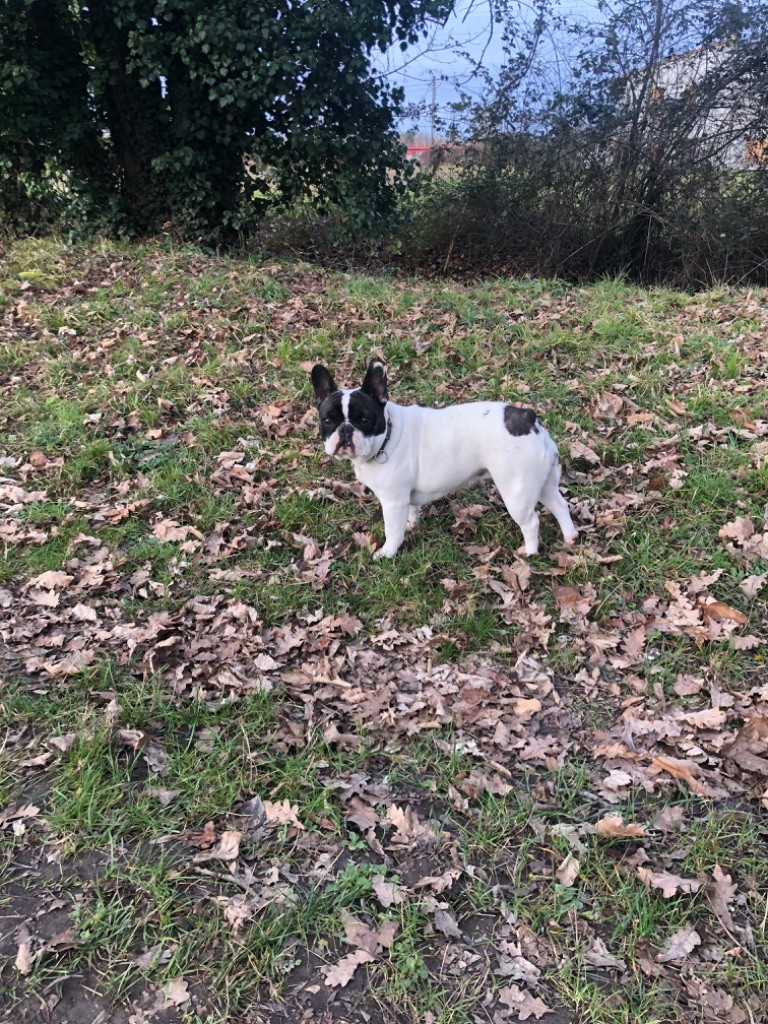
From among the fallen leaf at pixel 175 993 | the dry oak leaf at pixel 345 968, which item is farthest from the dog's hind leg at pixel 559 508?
the fallen leaf at pixel 175 993

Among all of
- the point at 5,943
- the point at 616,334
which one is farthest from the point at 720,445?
the point at 5,943

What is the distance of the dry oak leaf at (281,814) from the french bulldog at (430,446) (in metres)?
1.81

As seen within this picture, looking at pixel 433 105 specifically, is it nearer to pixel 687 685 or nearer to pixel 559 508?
pixel 559 508

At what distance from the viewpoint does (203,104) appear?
9.34 meters

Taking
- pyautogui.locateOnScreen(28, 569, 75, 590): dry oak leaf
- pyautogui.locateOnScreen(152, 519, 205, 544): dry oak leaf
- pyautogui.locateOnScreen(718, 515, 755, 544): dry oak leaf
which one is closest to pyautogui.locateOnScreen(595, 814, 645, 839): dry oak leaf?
pyautogui.locateOnScreen(718, 515, 755, 544): dry oak leaf

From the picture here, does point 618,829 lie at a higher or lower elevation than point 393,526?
lower

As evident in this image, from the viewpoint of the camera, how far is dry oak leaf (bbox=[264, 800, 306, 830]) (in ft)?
9.11

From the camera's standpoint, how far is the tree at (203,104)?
8367mm

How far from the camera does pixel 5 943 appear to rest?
2.33 meters

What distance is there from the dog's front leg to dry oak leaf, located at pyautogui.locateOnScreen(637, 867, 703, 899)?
7.36 ft

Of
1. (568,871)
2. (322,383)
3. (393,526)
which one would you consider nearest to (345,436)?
(322,383)

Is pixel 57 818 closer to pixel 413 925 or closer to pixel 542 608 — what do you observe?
pixel 413 925

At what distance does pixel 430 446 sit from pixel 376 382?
1.60ft

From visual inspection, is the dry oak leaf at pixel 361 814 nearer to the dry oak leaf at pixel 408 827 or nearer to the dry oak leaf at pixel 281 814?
the dry oak leaf at pixel 408 827
